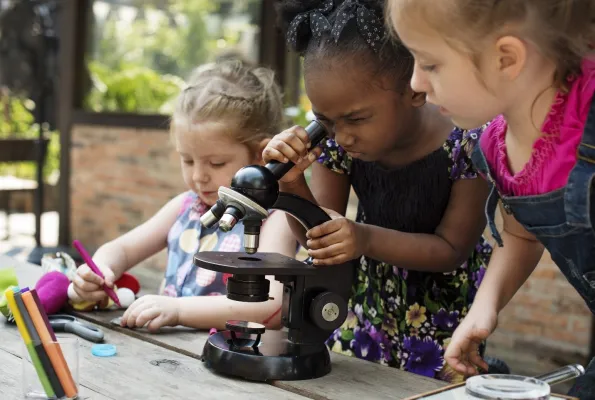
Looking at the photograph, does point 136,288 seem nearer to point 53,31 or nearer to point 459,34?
point 459,34

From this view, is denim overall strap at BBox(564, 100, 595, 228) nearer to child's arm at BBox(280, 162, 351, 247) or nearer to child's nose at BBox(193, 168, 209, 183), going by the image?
child's arm at BBox(280, 162, 351, 247)

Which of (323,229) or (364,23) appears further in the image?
(364,23)

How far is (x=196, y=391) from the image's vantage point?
1646 mm

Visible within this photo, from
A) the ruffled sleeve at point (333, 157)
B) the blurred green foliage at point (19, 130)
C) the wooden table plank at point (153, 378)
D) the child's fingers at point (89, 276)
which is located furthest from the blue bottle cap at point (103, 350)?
the blurred green foliage at point (19, 130)

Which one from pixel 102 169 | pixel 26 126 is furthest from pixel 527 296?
pixel 26 126

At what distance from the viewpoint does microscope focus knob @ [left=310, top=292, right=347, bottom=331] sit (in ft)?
5.96

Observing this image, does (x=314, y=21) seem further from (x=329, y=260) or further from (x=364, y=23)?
(x=329, y=260)

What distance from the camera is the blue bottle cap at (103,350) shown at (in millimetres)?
1870

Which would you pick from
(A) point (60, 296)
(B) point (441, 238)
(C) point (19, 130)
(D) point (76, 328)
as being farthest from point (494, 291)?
(C) point (19, 130)

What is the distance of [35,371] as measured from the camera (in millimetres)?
1565

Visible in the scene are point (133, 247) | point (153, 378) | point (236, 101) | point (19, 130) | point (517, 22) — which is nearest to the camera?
point (517, 22)

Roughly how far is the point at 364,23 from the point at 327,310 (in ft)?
2.03

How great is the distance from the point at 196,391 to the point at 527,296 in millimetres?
3438

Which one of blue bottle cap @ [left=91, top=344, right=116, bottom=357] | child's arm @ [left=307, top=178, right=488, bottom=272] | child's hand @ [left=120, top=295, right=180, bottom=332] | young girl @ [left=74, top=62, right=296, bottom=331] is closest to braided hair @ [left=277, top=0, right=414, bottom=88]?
child's arm @ [left=307, top=178, right=488, bottom=272]
